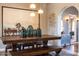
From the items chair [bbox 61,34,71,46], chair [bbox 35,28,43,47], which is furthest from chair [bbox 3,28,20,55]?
chair [bbox 61,34,71,46]

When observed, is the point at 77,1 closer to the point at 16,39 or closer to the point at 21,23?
the point at 21,23

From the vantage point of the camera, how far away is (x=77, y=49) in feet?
5.36

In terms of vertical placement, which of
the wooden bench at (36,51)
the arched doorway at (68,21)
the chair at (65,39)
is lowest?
the wooden bench at (36,51)

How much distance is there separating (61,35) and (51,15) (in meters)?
0.29

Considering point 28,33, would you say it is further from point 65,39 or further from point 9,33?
point 65,39

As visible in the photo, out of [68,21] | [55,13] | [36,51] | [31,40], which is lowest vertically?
[36,51]

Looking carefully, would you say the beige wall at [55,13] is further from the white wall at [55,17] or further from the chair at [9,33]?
the chair at [9,33]

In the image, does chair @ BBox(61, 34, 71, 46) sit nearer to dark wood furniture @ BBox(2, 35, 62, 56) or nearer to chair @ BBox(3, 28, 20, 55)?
dark wood furniture @ BBox(2, 35, 62, 56)

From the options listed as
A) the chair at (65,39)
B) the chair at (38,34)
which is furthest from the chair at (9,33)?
the chair at (65,39)

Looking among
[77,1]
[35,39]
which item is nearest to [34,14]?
[35,39]

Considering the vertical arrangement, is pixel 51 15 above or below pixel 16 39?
above

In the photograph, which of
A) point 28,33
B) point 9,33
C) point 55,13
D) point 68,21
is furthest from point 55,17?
point 9,33

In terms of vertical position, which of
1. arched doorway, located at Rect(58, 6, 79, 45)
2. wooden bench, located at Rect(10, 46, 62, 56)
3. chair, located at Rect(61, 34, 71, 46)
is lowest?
wooden bench, located at Rect(10, 46, 62, 56)

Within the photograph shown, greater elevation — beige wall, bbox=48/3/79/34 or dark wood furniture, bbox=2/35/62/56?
beige wall, bbox=48/3/79/34
